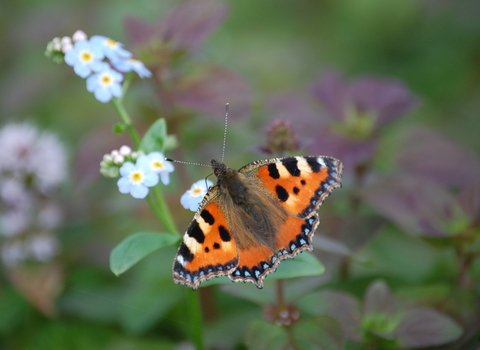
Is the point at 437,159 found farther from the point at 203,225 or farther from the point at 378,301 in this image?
the point at 203,225

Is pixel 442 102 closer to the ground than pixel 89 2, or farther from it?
closer to the ground

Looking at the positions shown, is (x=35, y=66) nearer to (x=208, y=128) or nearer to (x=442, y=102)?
(x=208, y=128)

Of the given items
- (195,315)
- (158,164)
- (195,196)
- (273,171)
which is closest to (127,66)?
(158,164)

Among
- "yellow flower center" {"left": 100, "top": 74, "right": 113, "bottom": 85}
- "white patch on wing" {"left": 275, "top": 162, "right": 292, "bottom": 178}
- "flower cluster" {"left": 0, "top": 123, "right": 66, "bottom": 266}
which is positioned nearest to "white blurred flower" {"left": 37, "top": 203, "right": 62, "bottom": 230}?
"flower cluster" {"left": 0, "top": 123, "right": 66, "bottom": 266}

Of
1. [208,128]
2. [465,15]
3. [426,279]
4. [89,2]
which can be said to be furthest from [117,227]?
[465,15]

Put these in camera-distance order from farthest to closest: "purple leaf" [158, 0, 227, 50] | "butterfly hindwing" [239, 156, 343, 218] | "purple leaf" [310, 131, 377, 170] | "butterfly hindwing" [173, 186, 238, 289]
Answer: "purple leaf" [158, 0, 227, 50]
"purple leaf" [310, 131, 377, 170]
"butterfly hindwing" [239, 156, 343, 218]
"butterfly hindwing" [173, 186, 238, 289]

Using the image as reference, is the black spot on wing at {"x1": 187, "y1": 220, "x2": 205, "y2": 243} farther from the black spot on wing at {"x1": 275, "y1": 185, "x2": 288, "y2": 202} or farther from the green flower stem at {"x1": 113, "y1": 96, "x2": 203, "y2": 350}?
the black spot on wing at {"x1": 275, "y1": 185, "x2": 288, "y2": 202}
